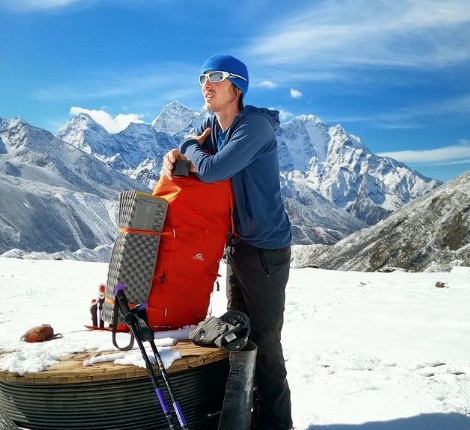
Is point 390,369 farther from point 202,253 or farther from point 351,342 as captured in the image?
point 202,253

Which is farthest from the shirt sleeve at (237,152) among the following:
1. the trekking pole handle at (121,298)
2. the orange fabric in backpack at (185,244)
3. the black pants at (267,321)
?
the trekking pole handle at (121,298)

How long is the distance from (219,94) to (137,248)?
1482mm

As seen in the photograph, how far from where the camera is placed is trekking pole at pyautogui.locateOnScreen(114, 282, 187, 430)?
3.28 metres

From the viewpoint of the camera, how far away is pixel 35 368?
11.3ft

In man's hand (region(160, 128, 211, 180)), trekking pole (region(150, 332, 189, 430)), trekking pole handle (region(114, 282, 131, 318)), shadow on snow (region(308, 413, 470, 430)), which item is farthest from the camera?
shadow on snow (region(308, 413, 470, 430))

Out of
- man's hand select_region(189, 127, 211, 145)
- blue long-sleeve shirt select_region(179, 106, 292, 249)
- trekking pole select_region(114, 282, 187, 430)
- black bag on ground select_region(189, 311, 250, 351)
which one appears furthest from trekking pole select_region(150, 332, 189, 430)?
man's hand select_region(189, 127, 211, 145)

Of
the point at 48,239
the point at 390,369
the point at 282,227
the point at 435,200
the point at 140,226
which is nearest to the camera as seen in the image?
the point at 140,226

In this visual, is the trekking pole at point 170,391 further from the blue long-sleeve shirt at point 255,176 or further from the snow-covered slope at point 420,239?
the snow-covered slope at point 420,239

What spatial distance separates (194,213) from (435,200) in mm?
142331

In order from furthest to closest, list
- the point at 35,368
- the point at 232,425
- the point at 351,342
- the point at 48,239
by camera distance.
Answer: the point at 48,239 → the point at 351,342 → the point at 232,425 → the point at 35,368

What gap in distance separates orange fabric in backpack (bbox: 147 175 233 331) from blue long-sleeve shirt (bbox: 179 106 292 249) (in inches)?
6.0

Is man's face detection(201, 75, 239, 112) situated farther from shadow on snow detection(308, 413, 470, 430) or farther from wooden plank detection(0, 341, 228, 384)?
shadow on snow detection(308, 413, 470, 430)

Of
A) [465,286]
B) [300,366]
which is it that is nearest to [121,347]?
[300,366]

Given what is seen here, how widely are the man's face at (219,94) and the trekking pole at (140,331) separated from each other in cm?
173
